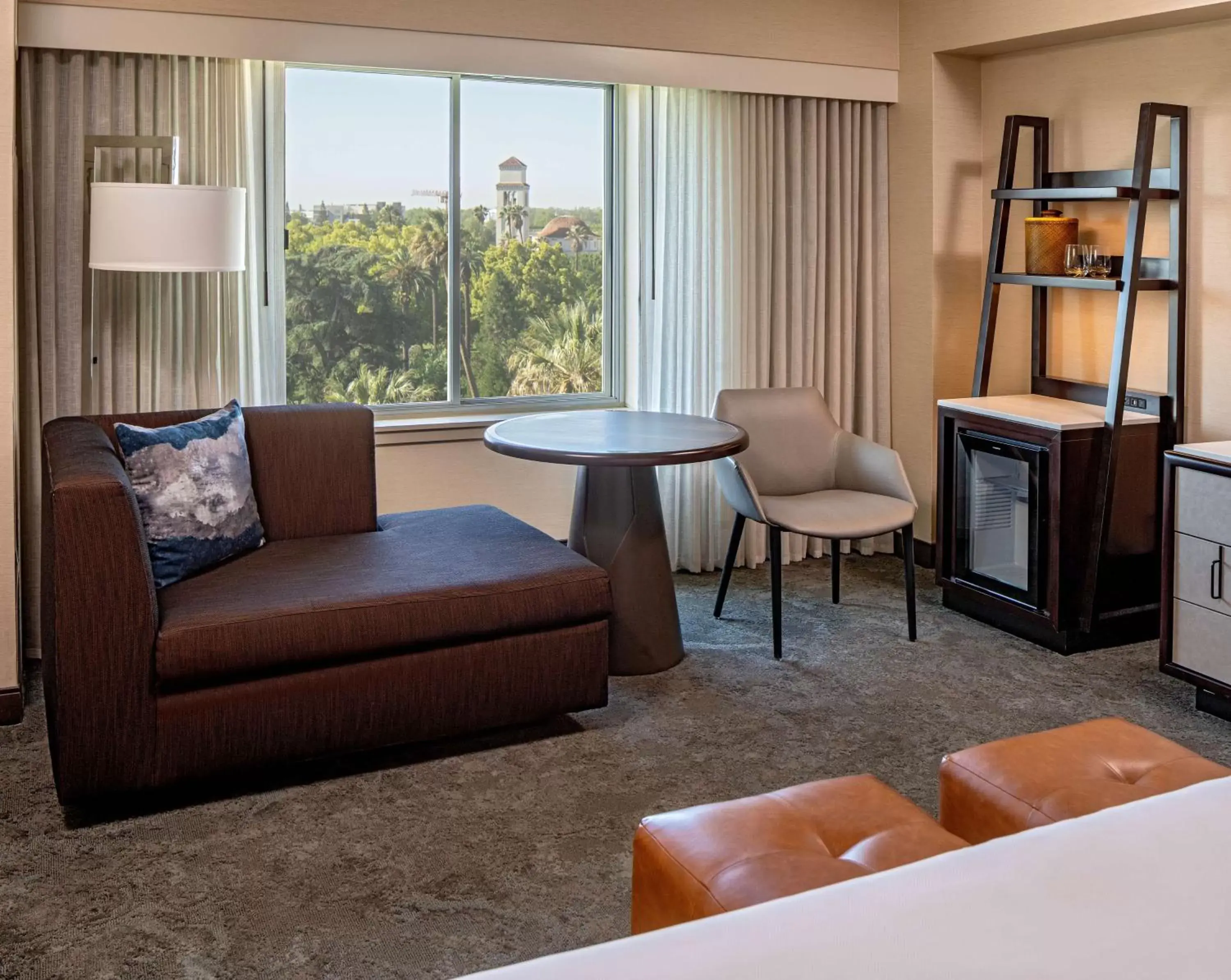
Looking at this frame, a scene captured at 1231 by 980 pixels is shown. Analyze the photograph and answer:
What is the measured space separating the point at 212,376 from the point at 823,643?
84.3 inches

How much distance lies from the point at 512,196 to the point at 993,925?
3816 mm

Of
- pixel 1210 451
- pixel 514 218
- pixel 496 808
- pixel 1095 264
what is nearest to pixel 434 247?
pixel 514 218

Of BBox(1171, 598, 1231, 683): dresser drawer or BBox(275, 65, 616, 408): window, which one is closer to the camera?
BBox(1171, 598, 1231, 683): dresser drawer

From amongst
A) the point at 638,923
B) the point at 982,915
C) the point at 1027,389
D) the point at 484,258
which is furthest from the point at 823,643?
the point at 982,915

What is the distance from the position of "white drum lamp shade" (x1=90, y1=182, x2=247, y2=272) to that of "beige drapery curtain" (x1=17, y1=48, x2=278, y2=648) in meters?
0.34

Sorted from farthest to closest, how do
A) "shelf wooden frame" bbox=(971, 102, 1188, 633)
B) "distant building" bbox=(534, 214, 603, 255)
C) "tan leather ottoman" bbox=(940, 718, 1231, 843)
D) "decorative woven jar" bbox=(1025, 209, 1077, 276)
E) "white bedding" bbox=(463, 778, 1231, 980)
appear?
"distant building" bbox=(534, 214, 603, 255)
"decorative woven jar" bbox=(1025, 209, 1077, 276)
"shelf wooden frame" bbox=(971, 102, 1188, 633)
"tan leather ottoman" bbox=(940, 718, 1231, 843)
"white bedding" bbox=(463, 778, 1231, 980)

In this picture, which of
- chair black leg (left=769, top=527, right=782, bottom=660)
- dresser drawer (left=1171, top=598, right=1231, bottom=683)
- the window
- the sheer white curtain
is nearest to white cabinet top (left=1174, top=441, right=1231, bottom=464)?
dresser drawer (left=1171, top=598, right=1231, bottom=683)

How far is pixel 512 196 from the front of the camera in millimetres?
4715

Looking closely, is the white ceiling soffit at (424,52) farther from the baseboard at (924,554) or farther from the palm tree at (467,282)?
the baseboard at (924,554)

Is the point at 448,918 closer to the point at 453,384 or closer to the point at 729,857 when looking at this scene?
the point at 729,857

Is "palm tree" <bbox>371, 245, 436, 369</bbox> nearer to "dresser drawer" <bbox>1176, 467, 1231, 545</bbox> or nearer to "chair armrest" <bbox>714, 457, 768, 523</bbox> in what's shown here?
"chair armrest" <bbox>714, 457, 768, 523</bbox>

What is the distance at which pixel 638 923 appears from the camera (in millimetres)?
1929

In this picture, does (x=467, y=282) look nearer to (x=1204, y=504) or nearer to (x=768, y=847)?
(x=1204, y=504)

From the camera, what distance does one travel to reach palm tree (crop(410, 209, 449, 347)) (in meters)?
4.59
